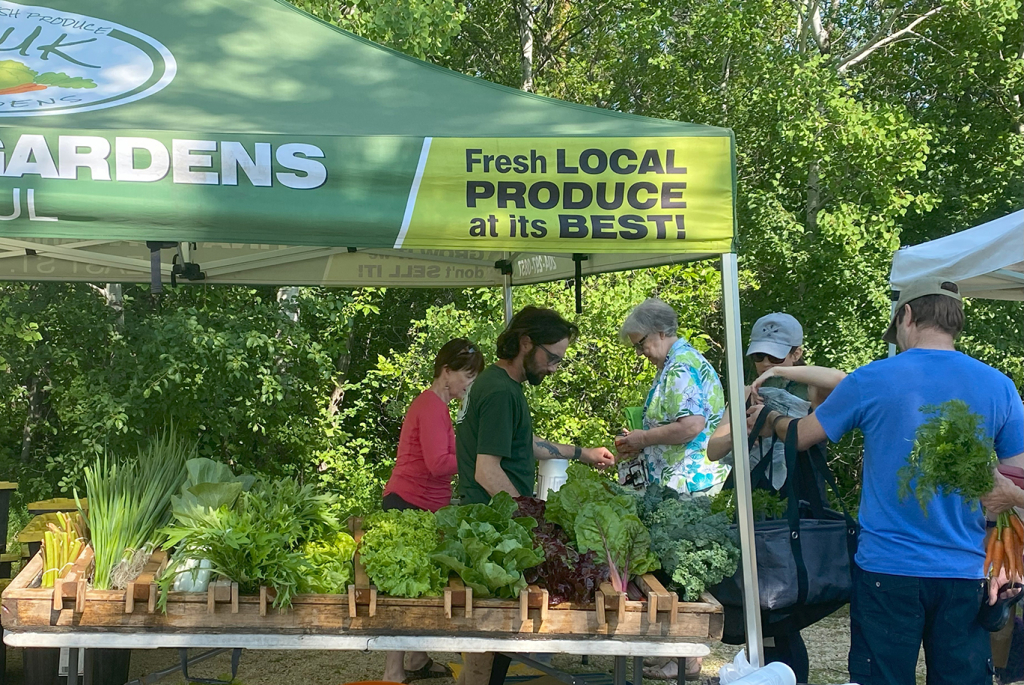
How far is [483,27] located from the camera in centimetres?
1530

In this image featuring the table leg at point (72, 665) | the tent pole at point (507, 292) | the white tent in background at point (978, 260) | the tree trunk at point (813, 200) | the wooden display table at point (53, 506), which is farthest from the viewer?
the tree trunk at point (813, 200)

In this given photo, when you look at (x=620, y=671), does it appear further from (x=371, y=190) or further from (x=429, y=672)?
(x=371, y=190)

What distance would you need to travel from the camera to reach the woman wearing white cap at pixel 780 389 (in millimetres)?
3521

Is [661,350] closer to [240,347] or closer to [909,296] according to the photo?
[909,296]

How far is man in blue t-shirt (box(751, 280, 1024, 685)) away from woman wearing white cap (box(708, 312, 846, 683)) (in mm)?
426

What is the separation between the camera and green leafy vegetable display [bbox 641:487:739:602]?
10.5ft

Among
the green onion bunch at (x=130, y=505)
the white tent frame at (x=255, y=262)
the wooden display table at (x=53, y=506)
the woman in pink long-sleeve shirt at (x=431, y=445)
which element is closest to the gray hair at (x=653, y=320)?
the white tent frame at (x=255, y=262)

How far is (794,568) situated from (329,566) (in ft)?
5.29

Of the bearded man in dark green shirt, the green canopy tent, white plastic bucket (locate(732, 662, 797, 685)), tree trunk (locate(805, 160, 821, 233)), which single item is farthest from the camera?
tree trunk (locate(805, 160, 821, 233))

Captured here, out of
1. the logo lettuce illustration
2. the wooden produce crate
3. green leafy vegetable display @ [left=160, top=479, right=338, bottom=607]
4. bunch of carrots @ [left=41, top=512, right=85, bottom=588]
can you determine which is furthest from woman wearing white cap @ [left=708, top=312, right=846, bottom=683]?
the logo lettuce illustration

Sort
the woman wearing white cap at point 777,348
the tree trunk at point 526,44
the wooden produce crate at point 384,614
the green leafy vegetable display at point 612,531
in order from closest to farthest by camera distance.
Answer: the wooden produce crate at point 384,614, the green leafy vegetable display at point 612,531, the woman wearing white cap at point 777,348, the tree trunk at point 526,44

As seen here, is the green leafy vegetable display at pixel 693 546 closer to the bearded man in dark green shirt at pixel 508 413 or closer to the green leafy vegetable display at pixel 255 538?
the bearded man in dark green shirt at pixel 508 413

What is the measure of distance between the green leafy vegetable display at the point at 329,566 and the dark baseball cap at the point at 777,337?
5.95ft

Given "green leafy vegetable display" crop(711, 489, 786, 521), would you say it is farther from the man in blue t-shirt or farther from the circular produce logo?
the circular produce logo
